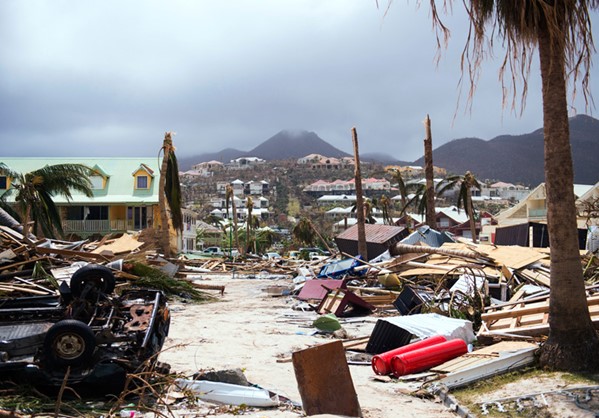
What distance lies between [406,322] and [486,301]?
3.10 m

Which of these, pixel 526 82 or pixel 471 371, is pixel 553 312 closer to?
pixel 471 371

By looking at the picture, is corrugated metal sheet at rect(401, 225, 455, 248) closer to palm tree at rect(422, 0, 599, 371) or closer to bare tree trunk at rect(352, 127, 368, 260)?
bare tree trunk at rect(352, 127, 368, 260)

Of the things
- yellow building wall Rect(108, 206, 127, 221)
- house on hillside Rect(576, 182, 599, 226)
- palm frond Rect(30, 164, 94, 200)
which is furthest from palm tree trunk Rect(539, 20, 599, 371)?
yellow building wall Rect(108, 206, 127, 221)

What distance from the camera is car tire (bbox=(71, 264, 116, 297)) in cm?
827

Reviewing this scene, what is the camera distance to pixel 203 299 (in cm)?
2052

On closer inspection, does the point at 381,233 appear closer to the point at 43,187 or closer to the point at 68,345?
the point at 43,187

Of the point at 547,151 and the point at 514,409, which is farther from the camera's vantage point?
the point at 547,151

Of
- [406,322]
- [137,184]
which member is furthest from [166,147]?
[406,322]

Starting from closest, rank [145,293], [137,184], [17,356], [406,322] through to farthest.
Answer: [17,356]
[145,293]
[406,322]
[137,184]

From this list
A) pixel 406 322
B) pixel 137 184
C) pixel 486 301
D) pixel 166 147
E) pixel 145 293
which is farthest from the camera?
pixel 137 184

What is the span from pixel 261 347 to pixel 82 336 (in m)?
5.41

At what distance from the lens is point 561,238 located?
27.1 ft

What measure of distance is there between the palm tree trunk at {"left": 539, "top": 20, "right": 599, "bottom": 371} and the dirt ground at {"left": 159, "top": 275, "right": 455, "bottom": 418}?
75.8 inches

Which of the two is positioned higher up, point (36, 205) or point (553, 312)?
point (36, 205)
